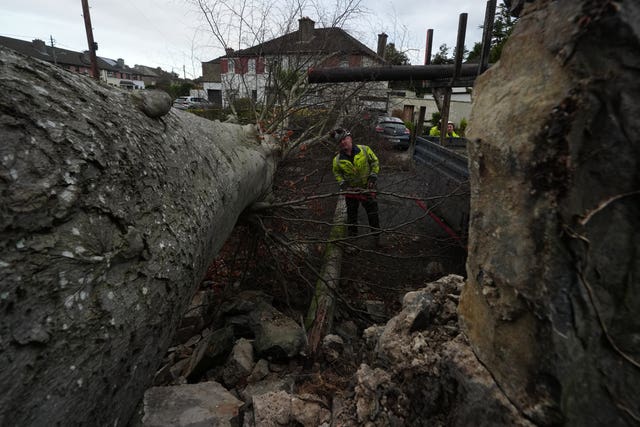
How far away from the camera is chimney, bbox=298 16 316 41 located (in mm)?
6213

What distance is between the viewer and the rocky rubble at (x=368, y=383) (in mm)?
1068

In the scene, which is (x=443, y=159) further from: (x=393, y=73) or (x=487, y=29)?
(x=487, y=29)

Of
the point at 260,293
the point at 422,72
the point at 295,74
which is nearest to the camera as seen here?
the point at 260,293

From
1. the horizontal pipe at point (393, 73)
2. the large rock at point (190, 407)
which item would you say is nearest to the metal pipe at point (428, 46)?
the horizontal pipe at point (393, 73)

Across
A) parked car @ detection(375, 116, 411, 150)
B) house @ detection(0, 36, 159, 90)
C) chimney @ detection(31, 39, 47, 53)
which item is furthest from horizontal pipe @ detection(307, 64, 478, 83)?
chimney @ detection(31, 39, 47, 53)

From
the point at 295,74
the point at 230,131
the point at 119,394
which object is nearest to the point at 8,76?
the point at 119,394

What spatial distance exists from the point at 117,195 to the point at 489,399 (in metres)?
1.17

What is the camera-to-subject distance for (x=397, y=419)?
1.23 meters

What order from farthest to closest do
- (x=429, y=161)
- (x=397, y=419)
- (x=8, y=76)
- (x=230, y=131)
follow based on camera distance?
(x=429, y=161) < (x=230, y=131) < (x=397, y=419) < (x=8, y=76)

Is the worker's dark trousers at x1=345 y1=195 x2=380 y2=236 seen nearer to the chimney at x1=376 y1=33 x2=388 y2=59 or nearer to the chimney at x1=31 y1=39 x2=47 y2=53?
the chimney at x1=376 y1=33 x2=388 y2=59

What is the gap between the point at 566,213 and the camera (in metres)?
0.76

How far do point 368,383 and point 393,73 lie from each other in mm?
4770

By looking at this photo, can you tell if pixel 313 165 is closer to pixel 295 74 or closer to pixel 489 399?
pixel 295 74

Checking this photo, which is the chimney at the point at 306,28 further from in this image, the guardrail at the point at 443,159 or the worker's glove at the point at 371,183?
the worker's glove at the point at 371,183
